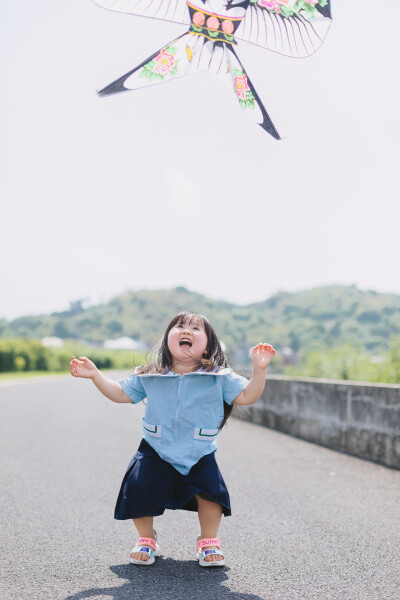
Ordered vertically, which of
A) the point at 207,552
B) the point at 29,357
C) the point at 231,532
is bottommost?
the point at 29,357

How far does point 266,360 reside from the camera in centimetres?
379

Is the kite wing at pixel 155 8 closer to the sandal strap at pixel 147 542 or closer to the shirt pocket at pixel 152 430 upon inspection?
the shirt pocket at pixel 152 430

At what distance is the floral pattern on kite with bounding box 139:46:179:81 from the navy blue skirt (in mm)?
2294

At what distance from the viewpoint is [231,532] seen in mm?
4562

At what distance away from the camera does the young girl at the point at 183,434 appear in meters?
3.79

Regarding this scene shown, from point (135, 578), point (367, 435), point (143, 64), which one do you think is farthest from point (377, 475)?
point (143, 64)

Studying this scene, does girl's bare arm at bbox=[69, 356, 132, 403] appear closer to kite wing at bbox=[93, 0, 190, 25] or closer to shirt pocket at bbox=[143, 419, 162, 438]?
shirt pocket at bbox=[143, 419, 162, 438]

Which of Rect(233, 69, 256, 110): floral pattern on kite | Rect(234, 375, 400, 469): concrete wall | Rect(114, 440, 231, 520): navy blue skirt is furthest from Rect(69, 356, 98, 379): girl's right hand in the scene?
Rect(234, 375, 400, 469): concrete wall

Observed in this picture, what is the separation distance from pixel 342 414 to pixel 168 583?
18.4 ft

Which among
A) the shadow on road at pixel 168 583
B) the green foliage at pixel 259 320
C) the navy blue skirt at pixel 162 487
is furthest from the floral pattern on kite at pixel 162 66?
the green foliage at pixel 259 320

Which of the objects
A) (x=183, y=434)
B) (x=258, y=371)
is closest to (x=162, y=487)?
(x=183, y=434)

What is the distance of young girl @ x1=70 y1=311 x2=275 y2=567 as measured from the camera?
379 cm

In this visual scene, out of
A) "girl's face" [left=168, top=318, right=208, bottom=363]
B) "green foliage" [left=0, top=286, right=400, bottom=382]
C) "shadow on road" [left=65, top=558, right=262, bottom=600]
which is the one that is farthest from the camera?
"green foliage" [left=0, top=286, right=400, bottom=382]

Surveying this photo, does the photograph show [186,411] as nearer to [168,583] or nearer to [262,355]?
[262,355]
